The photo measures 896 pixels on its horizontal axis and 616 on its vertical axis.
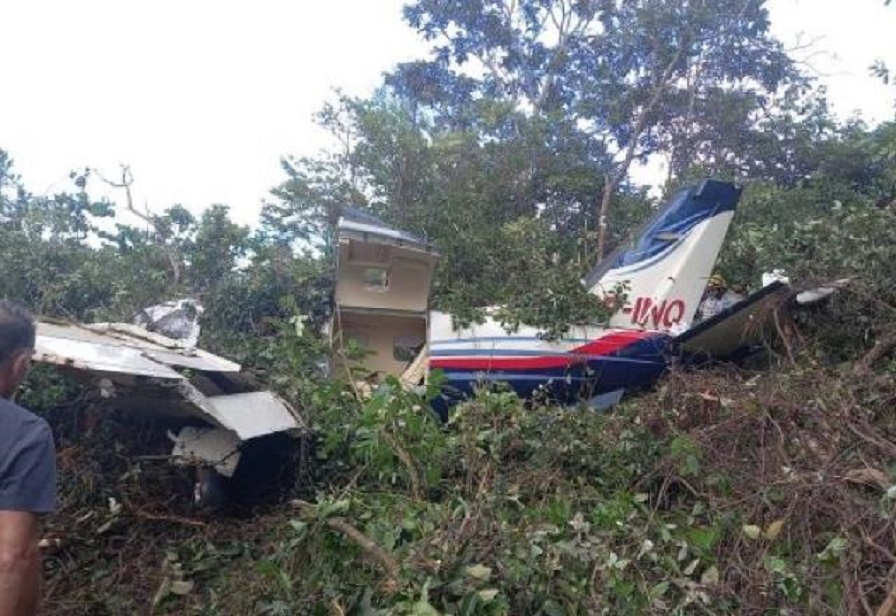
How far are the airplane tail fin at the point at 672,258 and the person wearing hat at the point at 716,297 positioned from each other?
50cm

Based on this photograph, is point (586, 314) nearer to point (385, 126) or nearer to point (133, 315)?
point (133, 315)

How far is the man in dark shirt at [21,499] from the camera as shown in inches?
73.3

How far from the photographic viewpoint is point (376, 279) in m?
7.45

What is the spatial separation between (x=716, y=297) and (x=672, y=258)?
1026 mm

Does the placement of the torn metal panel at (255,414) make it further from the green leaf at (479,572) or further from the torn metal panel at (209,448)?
the green leaf at (479,572)

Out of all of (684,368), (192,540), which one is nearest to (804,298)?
(684,368)

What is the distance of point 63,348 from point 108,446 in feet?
3.15

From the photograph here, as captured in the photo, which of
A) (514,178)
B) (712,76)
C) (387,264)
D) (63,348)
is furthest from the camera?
(712,76)

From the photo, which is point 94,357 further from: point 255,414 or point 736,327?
point 736,327

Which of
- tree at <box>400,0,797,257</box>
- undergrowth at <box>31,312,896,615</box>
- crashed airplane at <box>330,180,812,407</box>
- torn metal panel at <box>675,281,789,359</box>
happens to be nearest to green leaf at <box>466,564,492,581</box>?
undergrowth at <box>31,312,896,615</box>

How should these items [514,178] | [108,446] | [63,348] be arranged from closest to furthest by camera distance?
[63,348]
[108,446]
[514,178]

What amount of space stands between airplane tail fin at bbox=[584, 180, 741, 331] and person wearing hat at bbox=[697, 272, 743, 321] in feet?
1.63

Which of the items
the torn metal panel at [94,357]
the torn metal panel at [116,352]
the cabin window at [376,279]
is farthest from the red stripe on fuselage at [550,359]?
the torn metal panel at [94,357]

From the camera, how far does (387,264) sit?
729cm
